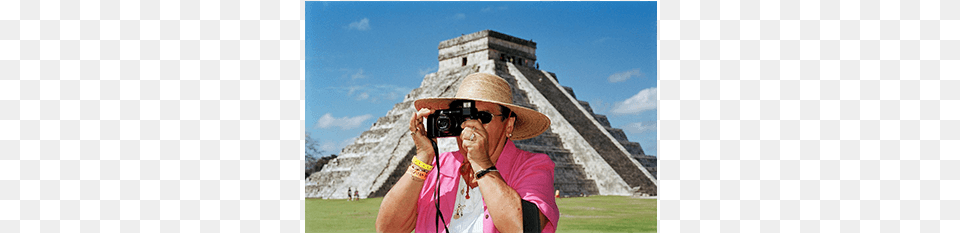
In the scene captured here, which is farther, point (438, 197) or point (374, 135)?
point (374, 135)

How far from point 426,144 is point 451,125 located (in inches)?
5.7

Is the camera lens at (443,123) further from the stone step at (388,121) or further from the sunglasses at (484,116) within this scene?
the stone step at (388,121)

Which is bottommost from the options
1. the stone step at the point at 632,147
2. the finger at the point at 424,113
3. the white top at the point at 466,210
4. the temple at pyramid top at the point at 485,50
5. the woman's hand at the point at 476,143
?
the stone step at the point at 632,147

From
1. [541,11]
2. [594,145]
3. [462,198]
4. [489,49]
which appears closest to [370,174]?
[489,49]

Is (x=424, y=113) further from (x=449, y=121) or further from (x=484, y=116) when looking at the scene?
(x=484, y=116)

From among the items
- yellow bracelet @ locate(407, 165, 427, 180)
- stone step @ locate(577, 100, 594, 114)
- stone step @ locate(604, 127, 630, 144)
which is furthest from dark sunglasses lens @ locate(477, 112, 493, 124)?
stone step @ locate(577, 100, 594, 114)

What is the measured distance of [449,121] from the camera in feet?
8.73

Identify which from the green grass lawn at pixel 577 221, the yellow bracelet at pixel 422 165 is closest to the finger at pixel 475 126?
the yellow bracelet at pixel 422 165

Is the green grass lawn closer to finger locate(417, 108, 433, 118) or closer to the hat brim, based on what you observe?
the hat brim

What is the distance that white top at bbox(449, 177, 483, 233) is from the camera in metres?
2.90

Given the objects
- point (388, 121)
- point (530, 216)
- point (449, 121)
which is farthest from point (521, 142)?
point (530, 216)

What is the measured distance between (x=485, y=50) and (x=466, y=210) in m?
19.2

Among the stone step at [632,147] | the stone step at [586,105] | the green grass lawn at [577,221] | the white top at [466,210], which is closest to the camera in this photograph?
the white top at [466,210]

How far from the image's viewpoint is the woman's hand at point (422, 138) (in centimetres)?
267
